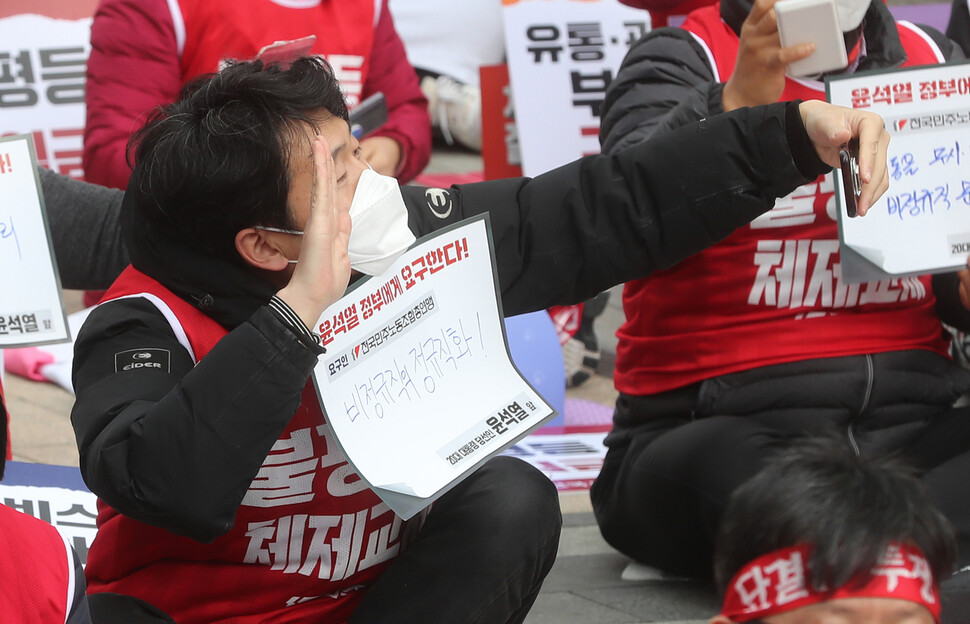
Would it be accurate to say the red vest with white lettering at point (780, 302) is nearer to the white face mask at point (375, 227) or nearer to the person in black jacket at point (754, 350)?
the person in black jacket at point (754, 350)

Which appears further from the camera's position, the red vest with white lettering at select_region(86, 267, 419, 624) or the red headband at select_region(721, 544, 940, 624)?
the red vest with white lettering at select_region(86, 267, 419, 624)

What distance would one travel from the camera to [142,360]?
156 centimetres

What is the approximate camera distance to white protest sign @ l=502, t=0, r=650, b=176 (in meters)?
4.19

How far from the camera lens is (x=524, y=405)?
68.1 inches

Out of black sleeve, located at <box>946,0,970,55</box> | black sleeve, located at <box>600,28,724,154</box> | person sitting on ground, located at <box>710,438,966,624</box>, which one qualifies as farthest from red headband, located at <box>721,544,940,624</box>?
black sleeve, located at <box>946,0,970,55</box>

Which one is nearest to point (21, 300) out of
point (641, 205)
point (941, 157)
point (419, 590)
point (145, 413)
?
point (145, 413)

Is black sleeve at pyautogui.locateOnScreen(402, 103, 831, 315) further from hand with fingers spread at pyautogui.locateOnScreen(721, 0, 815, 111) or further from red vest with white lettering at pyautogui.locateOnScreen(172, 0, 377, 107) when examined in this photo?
red vest with white lettering at pyautogui.locateOnScreen(172, 0, 377, 107)

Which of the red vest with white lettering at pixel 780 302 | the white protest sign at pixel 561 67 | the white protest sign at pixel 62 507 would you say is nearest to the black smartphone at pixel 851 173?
the red vest with white lettering at pixel 780 302

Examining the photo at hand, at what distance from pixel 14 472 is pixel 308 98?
1.13 m

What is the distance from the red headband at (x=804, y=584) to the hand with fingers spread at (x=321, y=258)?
1.90ft

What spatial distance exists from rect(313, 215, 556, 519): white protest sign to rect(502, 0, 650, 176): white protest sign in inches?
93.6

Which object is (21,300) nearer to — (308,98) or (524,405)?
(308,98)

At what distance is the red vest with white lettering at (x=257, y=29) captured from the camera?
2973mm

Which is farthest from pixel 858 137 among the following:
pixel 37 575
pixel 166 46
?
pixel 166 46
